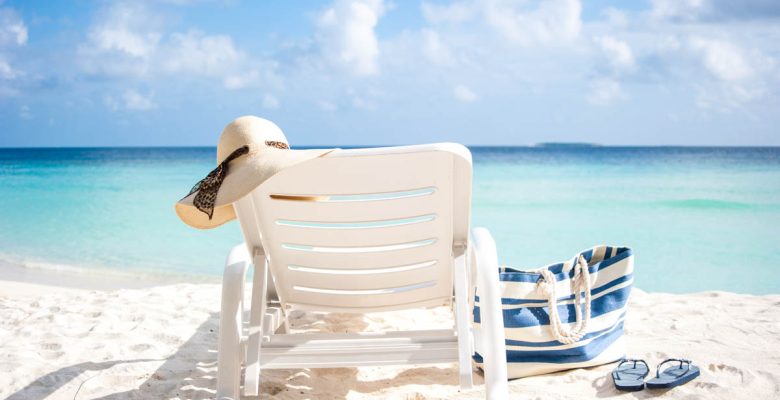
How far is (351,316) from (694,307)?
2031 mm

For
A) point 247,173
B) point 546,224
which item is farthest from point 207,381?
point 546,224

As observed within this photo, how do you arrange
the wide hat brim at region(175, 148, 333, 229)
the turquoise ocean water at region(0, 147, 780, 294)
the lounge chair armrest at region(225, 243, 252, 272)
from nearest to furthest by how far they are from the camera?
the wide hat brim at region(175, 148, 333, 229) → the lounge chair armrest at region(225, 243, 252, 272) → the turquoise ocean water at region(0, 147, 780, 294)

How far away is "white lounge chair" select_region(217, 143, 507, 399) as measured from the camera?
227cm

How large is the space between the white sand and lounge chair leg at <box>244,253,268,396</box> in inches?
18.8

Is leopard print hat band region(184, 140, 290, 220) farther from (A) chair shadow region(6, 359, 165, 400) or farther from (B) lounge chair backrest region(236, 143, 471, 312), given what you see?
(A) chair shadow region(6, 359, 165, 400)

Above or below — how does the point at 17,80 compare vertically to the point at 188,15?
below

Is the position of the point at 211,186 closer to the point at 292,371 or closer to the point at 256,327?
the point at 256,327

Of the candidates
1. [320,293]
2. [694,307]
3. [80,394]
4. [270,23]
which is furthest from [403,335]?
[270,23]

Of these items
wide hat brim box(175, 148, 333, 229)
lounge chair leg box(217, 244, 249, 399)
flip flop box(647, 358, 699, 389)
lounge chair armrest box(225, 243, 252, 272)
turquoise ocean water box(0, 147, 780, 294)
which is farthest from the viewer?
turquoise ocean water box(0, 147, 780, 294)

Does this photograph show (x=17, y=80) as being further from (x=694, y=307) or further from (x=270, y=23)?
(x=694, y=307)

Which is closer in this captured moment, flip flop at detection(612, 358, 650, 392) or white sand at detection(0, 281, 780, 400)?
flip flop at detection(612, 358, 650, 392)

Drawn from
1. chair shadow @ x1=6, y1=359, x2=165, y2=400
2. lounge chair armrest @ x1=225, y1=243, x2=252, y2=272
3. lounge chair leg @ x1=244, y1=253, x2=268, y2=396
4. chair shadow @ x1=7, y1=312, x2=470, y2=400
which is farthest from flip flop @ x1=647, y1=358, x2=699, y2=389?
chair shadow @ x1=6, y1=359, x2=165, y2=400

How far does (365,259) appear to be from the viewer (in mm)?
2627

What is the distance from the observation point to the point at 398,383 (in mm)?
2932
